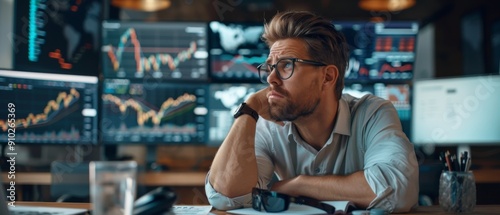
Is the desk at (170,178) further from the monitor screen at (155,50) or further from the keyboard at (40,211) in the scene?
the keyboard at (40,211)

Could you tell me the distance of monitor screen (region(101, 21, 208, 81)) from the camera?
330 centimetres

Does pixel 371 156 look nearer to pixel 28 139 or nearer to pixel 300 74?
pixel 300 74

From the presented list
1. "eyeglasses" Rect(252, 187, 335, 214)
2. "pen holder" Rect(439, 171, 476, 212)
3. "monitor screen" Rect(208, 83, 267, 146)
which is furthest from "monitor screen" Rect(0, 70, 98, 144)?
"pen holder" Rect(439, 171, 476, 212)

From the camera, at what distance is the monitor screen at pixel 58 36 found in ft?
8.05

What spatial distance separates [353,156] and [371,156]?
135 millimetres

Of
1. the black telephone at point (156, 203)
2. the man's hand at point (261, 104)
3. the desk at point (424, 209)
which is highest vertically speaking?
the man's hand at point (261, 104)

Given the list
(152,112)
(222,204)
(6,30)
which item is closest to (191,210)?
(222,204)

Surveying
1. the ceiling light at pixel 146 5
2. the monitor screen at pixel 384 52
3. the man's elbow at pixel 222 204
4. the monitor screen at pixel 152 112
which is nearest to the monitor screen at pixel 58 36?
the monitor screen at pixel 152 112

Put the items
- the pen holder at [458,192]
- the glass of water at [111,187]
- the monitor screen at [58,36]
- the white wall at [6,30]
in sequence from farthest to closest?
the monitor screen at [58,36] < the white wall at [6,30] < the pen holder at [458,192] < the glass of water at [111,187]

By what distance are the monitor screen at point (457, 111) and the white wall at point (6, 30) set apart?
213 cm

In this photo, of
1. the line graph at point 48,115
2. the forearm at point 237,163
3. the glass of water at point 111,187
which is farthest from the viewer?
the line graph at point 48,115

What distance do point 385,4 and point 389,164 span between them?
235 cm

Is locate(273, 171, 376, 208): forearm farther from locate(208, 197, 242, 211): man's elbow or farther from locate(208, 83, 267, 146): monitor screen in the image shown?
locate(208, 83, 267, 146): monitor screen

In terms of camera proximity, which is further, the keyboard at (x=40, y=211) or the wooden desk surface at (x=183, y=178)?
the wooden desk surface at (x=183, y=178)
